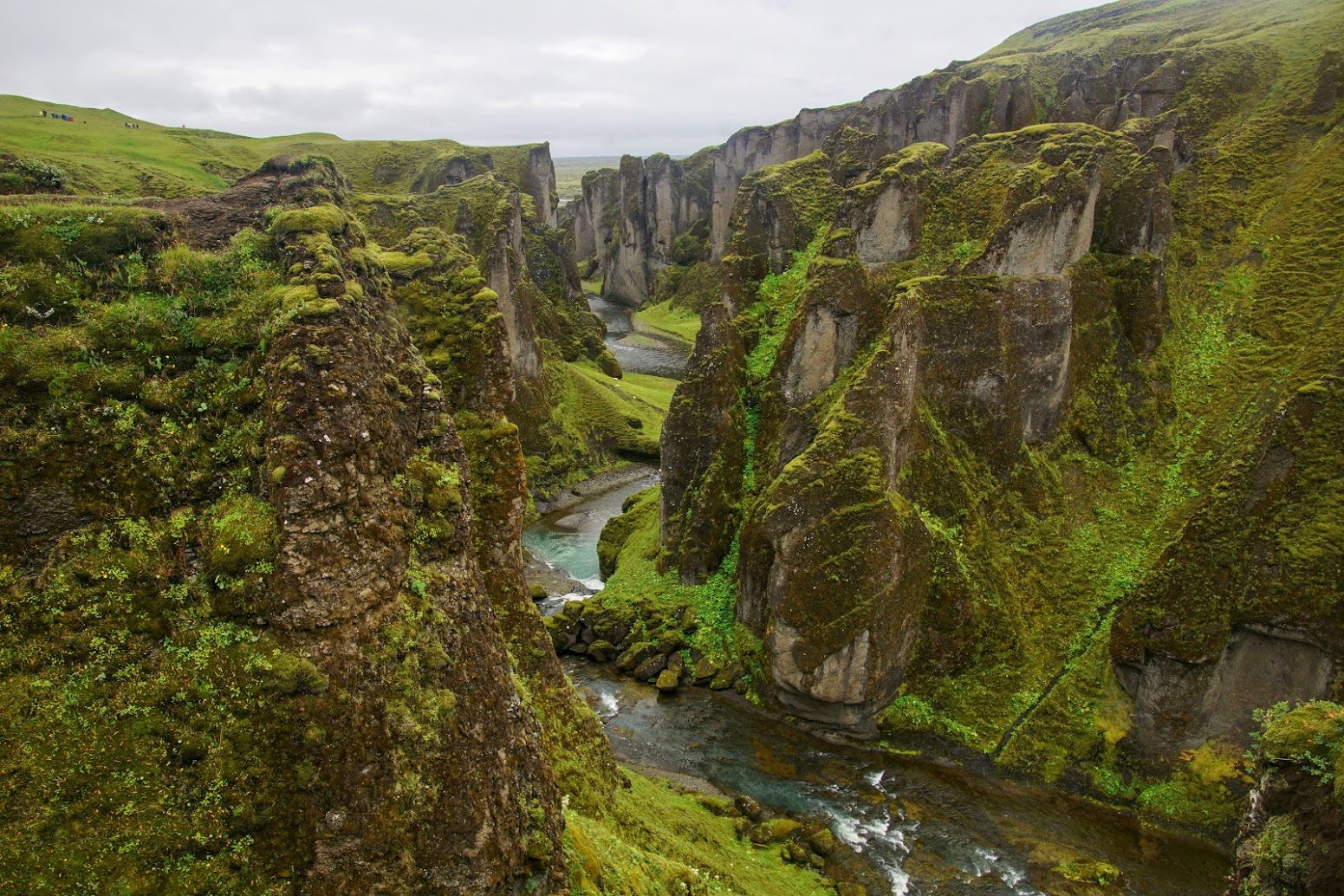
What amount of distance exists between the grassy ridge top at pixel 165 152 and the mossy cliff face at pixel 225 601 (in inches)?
961

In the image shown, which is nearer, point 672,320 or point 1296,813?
point 1296,813

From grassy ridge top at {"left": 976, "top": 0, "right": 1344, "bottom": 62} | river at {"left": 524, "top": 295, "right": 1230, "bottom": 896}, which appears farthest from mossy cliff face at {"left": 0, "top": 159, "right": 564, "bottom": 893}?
grassy ridge top at {"left": 976, "top": 0, "right": 1344, "bottom": 62}

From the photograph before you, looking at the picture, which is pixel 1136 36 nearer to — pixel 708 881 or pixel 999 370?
pixel 999 370

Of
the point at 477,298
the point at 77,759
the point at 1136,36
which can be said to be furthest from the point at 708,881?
the point at 1136,36

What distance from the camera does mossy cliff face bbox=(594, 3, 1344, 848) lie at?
27.4 meters

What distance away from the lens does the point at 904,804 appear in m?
27.9

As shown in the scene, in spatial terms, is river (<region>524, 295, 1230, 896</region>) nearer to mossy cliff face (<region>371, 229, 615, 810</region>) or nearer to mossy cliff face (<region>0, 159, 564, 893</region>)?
mossy cliff face (<region>371, 229, 615, 810</region>)

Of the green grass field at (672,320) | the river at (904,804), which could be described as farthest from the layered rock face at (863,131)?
the river at (904,804)

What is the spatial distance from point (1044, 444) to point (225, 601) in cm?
3519

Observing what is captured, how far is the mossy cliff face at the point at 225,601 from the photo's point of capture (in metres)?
9.51

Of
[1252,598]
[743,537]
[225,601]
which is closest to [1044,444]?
[1252,598]

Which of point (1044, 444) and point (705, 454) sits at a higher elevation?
point (1044, 444)

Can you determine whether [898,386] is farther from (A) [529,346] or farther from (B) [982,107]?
(B) [982,107]

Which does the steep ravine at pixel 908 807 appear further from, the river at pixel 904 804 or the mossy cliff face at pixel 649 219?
the mossy cliff face at pixel 649 219
